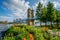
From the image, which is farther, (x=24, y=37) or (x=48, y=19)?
(x=48, y=19)

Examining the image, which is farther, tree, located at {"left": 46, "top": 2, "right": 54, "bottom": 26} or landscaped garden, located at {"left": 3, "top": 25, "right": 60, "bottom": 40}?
tree, located at {"left": 46, "top": 2, "right": 54, "bottom": 26}

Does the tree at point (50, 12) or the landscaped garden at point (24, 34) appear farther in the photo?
the tree at point (50, 12)

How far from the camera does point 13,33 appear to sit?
183 inches

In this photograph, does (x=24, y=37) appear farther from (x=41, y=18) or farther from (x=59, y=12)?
(x=59, y=12)

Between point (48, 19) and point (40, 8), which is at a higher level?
point (40, 8)

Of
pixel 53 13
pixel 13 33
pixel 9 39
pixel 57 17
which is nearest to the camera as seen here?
pixel 9 39

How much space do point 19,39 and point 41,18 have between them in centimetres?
2805

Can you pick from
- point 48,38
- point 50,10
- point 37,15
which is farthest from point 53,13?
point 48,38

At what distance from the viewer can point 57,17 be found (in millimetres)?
33031

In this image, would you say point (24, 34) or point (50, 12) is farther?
point (50, 12)

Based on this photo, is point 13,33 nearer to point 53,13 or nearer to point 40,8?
point 53,13

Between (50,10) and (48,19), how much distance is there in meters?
1.77

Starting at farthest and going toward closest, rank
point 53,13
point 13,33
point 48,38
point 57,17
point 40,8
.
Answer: point 40,8 < point 57,17 < point 53,13 < point 48,38 < point 13,33

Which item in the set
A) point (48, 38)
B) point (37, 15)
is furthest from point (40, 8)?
point (48, 38)
